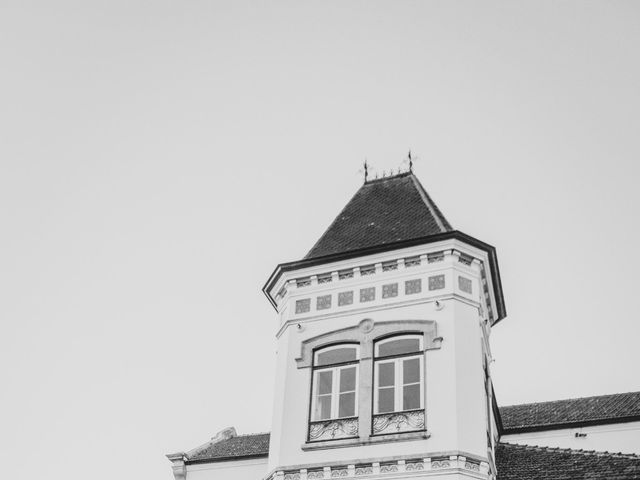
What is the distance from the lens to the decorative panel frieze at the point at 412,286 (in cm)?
2136

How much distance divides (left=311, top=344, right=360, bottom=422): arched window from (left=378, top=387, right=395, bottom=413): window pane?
0.57m

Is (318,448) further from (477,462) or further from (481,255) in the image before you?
(481,255)

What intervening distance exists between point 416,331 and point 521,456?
383 cm

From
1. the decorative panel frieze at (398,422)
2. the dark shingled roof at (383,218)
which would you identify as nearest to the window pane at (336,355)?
the decorative panel frieze at (398,422)

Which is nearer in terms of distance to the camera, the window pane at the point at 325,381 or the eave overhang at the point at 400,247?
the window pane at the point at 325,381

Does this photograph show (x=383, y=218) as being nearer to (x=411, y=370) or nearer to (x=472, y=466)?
(x=411, y=370)

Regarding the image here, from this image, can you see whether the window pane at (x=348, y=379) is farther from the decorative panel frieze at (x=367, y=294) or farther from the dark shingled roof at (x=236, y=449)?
the dark shingled roof at (x=236, y=449)

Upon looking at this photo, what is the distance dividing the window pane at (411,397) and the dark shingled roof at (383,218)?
386 centimetres

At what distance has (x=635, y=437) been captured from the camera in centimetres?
2492


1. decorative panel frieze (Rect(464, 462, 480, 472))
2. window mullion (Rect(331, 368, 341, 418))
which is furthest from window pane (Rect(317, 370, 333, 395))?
decorative panel frieze (Rect(464, 462, 480, 472))

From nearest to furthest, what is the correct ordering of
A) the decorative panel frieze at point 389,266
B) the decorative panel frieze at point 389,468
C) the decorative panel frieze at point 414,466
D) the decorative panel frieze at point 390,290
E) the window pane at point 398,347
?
1. the decorative panel frieze at point 414,466
2. the decorative panel frieze at point 389,468
3. the window pane at point 398,347
4. the decorative panel frieze at point 390,290
5. the decorative panel frieze at point 389,266

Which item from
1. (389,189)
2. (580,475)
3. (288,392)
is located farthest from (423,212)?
(580,475)

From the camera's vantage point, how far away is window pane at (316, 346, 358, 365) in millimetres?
21312

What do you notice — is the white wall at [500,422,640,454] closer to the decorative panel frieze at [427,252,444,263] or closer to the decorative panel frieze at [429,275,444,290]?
the decorative panel frieze at [429,275,444,290]
